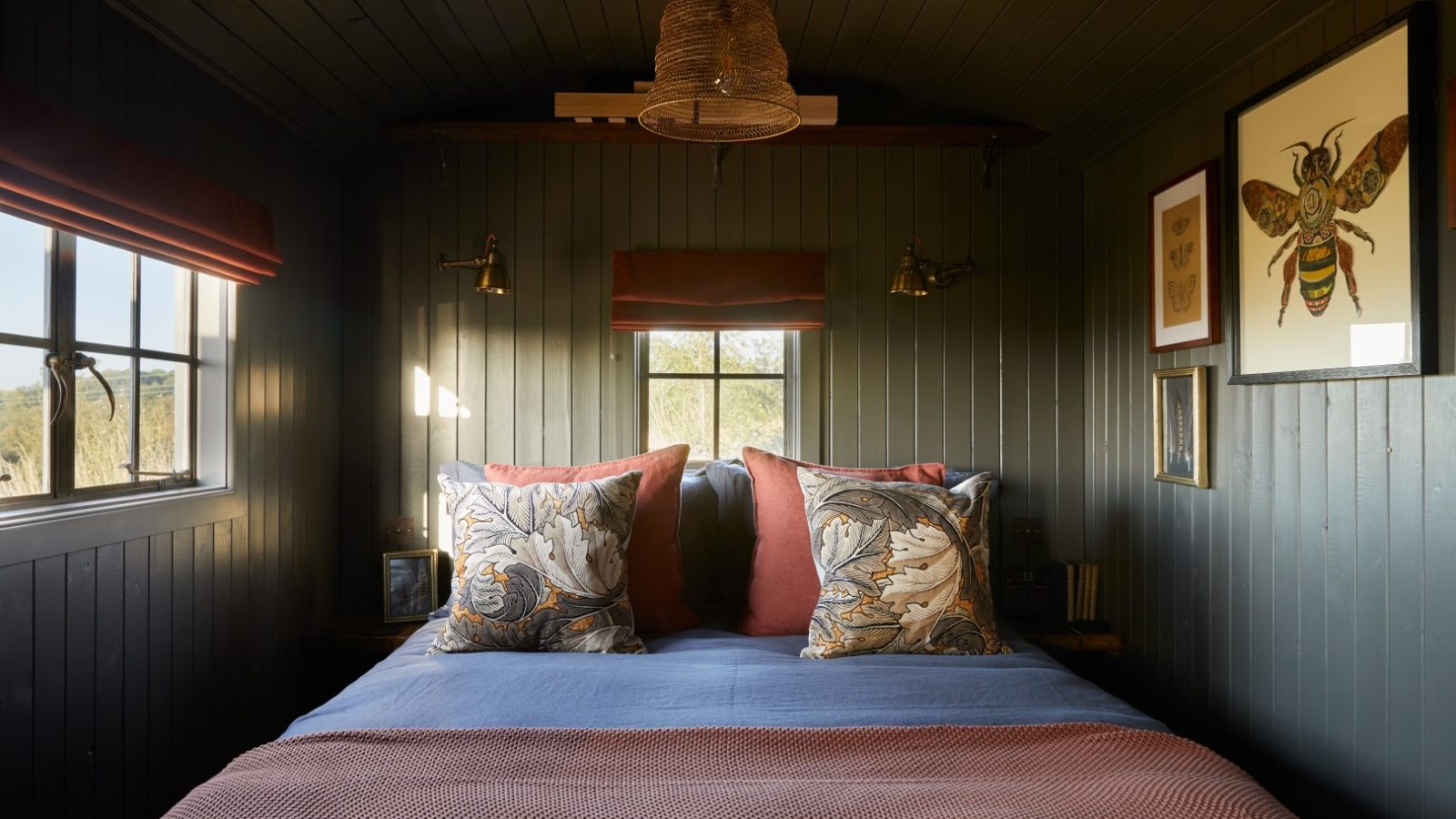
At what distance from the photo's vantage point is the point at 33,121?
1.47 meters

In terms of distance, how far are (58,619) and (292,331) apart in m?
1.08

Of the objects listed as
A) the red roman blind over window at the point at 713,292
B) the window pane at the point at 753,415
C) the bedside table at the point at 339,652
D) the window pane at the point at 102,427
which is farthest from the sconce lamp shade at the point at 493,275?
the bedside table at the point at 339,652

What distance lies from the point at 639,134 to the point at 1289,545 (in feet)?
7.23

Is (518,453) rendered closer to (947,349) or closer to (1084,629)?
(947,349)

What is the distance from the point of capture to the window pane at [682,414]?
280cm

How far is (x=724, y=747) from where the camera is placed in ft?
4.52

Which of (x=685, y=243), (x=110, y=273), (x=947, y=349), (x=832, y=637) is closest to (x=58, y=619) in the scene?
(x=110, y=273)

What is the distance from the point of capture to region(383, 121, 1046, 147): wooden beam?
265 centimetres

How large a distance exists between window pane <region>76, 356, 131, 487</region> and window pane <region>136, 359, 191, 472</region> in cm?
6

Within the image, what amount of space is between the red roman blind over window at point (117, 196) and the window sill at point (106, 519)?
577mm

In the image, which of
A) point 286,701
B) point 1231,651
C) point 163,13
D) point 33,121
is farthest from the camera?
point 286,701

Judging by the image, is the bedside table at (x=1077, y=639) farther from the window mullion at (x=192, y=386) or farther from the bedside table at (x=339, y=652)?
the window mullion at (x=192, y=386)

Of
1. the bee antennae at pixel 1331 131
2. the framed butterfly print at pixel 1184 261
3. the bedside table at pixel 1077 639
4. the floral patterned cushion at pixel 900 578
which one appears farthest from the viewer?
the bedside table at pixel 1077 639

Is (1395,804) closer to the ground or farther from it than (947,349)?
closer to the ground
